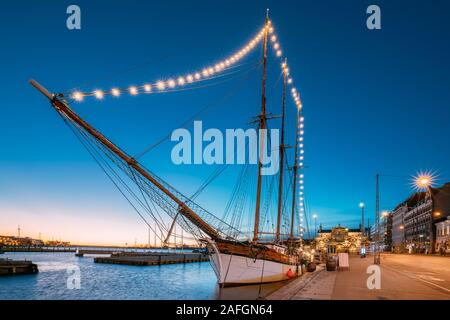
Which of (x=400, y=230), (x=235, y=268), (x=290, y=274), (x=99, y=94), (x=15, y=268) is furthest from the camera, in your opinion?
(x=400, y=230)

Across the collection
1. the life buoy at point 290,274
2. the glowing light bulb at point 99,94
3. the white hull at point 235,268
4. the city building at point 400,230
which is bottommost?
the city building at point 400,230

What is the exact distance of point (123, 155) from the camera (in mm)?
18922

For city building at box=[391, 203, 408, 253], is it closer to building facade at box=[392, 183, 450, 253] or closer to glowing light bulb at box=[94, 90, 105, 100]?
building facade at box=[392, 183, 450, 253]

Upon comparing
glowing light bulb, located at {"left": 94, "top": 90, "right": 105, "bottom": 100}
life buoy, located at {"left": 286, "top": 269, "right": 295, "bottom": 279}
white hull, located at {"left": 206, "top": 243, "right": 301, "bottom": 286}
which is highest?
glowing light bulb, located at {"left": 94, "top": 90, "right": 105, "bottom": 100}

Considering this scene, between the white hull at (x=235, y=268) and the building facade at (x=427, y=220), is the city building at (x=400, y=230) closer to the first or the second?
the building facade at (x=427, y=220)

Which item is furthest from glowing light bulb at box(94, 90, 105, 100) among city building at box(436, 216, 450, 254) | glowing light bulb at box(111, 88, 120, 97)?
city building at box(436, 216, 450, 254)

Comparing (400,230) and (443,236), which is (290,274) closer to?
(443,236)

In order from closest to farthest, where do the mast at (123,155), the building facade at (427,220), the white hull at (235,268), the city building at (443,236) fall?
the mast at (123,155)
the white hull at (235,268)
the city building at (443,236)
the building facade at (427,220)

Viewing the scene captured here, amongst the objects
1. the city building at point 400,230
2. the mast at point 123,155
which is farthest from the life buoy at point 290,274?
the city building at point 400,230

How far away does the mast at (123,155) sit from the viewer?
55.6 feet

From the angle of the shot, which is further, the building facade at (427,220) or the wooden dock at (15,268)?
the building facade at (427,220)

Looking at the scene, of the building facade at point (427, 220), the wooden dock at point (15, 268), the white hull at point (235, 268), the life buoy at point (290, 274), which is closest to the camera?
the white hull at point (235, 268)

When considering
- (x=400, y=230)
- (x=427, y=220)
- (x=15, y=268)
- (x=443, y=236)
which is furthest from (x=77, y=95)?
(x=400, y=230)

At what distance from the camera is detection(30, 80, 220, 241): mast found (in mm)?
16952
